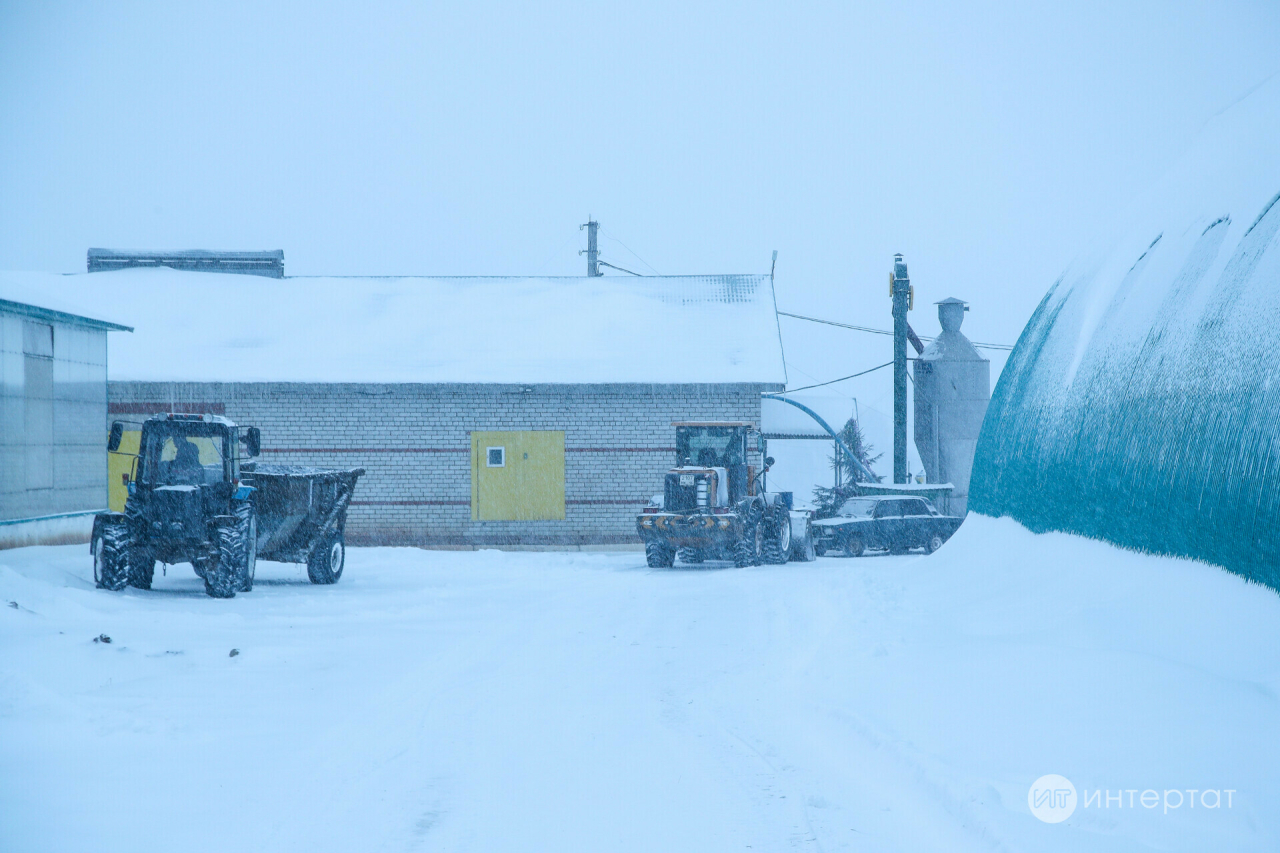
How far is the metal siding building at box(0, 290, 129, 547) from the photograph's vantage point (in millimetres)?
17156

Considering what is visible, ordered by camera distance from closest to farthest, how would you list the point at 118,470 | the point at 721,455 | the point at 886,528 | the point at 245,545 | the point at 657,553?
the point at 245,545
the point at 657,553
the point at 721,455
the point at 886,528
the point at 118,470

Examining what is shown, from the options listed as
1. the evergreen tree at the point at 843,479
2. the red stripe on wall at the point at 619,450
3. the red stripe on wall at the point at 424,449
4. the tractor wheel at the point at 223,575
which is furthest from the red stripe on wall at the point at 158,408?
the evergreen tree at the point at 843,479

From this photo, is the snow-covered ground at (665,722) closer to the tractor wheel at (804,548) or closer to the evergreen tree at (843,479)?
the tractor wheel at (804,548)

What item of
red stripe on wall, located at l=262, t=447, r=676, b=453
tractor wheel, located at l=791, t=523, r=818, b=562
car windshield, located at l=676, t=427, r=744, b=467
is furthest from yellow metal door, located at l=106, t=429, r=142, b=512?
tractor wheel, located at l=791, t=523, r=818, b=562

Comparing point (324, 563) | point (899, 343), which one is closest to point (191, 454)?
point (324, 563)

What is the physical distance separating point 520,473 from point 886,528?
8.27 m

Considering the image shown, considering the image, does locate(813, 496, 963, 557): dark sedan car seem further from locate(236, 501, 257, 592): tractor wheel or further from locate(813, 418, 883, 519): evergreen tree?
locate(236, 501, 257, 592): tractor wheel

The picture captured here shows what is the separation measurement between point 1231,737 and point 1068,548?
5.38 metres

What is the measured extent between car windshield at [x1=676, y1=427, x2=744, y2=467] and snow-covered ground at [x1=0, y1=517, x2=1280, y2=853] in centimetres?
842

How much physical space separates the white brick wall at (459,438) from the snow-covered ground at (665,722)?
503 inches

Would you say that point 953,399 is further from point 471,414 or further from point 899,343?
point 471,414

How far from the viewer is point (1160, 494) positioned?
921cm

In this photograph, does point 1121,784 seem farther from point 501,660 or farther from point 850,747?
point 501,660

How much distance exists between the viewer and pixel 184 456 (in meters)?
14.9
